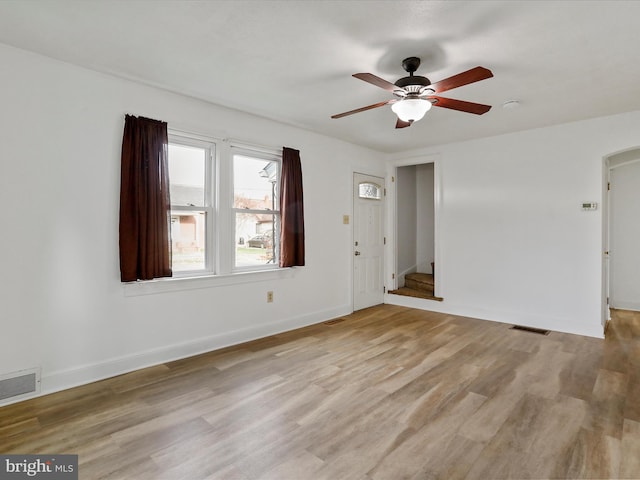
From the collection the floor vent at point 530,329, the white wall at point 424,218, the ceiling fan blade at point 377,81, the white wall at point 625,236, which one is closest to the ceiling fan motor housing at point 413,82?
the ceiling fan blade at point 377,81

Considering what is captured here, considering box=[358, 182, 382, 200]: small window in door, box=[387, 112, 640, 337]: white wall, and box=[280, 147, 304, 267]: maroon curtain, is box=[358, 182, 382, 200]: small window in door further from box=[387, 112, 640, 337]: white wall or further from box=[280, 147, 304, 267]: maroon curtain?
box=[280, 147, 304, 267]: maroon curtain

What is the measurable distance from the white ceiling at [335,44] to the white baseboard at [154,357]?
2.57 m

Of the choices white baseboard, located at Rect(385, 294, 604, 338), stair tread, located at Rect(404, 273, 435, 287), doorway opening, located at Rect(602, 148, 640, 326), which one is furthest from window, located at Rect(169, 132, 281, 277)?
doorway opening, located at Rect(602, 148, 640, 326)

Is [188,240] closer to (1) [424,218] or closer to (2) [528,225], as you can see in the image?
(2) [528,225]

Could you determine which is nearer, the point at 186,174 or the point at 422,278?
the point at 186,174

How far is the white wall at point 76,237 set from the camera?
263 cm

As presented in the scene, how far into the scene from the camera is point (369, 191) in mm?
5922

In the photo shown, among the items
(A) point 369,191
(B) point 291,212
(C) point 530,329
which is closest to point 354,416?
(B) point 291,212

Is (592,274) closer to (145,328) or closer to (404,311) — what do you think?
(404,311)

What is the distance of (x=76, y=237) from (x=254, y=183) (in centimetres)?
197

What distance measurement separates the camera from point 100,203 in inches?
119

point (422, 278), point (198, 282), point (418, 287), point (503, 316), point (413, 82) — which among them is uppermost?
point (413, 82)

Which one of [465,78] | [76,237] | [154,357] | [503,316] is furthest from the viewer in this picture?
[503,316]

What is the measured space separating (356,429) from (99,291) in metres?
2.44
